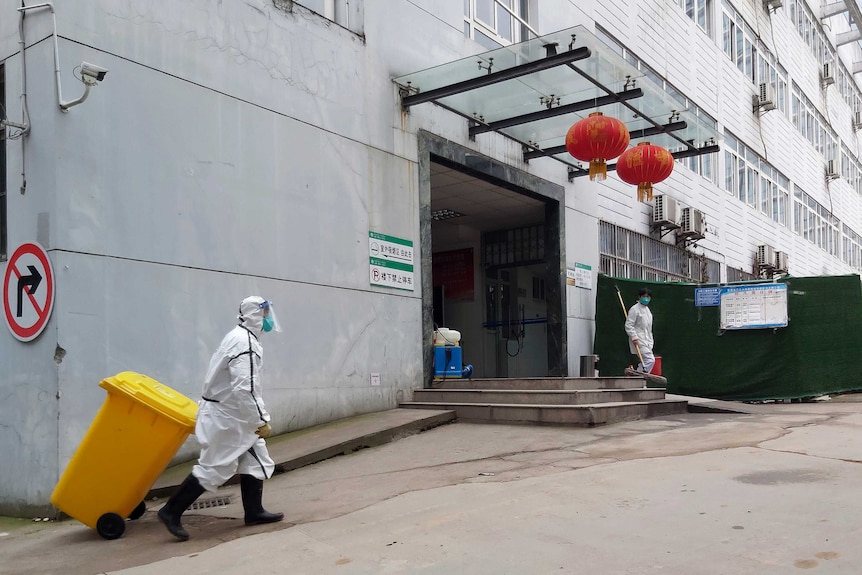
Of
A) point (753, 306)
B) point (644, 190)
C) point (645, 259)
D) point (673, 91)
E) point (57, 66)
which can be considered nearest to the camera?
point (57, 66)

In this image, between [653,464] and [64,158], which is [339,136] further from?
[653,464]

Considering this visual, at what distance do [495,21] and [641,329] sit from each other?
5.47 meters

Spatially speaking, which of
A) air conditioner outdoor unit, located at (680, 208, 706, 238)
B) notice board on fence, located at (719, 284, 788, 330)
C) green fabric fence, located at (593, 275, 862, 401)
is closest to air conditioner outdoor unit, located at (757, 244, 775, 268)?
air conditioner outdoor unit, located at (680, 208, 706, 238)

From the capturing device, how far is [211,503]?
6438mm

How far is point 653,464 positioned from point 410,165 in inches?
216

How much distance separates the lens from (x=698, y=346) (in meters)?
13.1

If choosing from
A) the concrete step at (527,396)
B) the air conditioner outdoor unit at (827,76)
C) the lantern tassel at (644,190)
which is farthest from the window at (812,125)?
the concrete step at (527,396)

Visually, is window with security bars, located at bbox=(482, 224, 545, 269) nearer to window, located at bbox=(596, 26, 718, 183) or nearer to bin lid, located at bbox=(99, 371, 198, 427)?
window, located at bbox=(596, 26, 718, 183)

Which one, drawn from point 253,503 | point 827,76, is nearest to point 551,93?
point 253,503

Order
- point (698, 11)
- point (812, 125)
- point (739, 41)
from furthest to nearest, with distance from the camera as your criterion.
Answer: point (812, 125) < point (739, 41) < point (698, 11)

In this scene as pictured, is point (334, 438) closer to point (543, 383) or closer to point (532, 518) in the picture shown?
point (543, 383)

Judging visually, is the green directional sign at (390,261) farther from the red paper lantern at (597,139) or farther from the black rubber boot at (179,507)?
the black rubber boot at (179,507)

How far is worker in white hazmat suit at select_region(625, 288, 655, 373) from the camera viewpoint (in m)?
12.6

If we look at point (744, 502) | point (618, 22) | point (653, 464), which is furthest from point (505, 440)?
point (618, 22)
